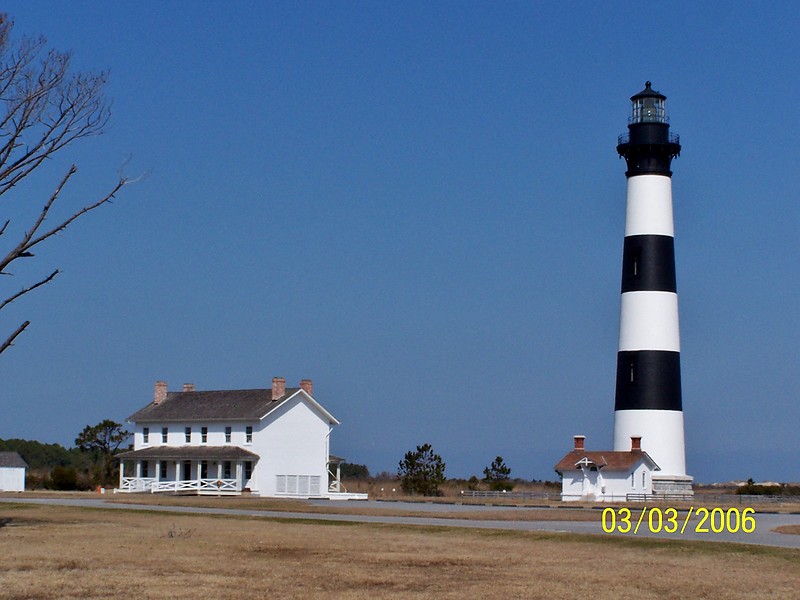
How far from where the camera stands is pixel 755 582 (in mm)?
20141

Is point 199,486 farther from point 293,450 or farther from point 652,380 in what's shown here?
point 652,380

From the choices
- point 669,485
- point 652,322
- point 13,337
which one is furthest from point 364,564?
point 669,485

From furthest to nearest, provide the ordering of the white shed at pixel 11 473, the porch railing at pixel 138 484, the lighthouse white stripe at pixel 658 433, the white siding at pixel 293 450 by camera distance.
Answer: the white shed at pixel 11 473 → the porch railing at pixel 138 484 → the white siding at pixel 293 450 → the lighthouse white stripe at pixel 658 433

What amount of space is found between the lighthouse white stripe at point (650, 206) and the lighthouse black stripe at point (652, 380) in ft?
19.9

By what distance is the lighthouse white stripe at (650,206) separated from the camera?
5834 centimetres

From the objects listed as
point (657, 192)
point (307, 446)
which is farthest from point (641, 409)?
→ point (307, 446)

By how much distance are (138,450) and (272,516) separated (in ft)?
117

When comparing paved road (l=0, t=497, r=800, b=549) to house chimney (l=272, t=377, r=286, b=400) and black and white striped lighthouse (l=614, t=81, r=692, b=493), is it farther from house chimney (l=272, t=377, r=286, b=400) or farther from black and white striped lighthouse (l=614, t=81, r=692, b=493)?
house chimney (l=272, t=377, r=286, b=400)

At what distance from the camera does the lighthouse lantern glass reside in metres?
60.7

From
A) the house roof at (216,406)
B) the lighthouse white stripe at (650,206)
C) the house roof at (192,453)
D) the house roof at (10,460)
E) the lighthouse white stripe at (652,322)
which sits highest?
the lighthouse white stripe at (650,206)

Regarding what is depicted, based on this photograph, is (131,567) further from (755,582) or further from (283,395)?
(283,395)

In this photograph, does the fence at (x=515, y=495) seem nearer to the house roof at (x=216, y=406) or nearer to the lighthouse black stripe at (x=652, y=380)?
the house roof at (x=216, y=406)
